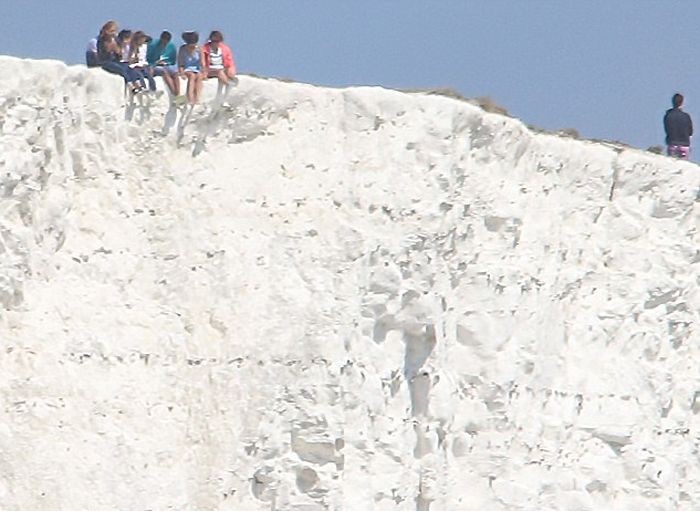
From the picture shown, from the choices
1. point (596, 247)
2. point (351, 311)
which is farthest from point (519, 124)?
point (351, 311)

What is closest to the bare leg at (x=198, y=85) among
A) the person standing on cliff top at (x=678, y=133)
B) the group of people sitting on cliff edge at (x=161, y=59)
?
the group of people sitting on cliff edge at (x=161, y=59)

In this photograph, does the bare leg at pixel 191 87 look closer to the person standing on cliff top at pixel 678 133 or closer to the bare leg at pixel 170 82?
the bare leg at pixel 170 82

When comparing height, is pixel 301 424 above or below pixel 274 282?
below

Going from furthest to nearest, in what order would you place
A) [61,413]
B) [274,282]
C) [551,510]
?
[551,510]
[274,282]
[61,413]

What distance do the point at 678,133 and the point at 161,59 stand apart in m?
8.40

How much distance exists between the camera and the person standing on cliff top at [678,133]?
2608cm

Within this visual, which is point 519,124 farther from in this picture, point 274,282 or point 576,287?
point 274,282

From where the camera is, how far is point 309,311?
66.2ft

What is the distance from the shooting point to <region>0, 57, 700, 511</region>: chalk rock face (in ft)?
62.1

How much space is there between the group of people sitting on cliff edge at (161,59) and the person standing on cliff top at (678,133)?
765 centimetres

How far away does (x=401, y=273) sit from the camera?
20984mm

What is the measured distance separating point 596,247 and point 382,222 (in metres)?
4.18

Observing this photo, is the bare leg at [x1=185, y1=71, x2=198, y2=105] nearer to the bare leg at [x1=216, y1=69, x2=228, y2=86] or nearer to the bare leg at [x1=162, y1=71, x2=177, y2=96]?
the bare leg at [x1=162, y1=71, x2=177, y2=96]

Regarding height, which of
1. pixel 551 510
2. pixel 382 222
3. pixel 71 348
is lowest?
pixel 551 510
